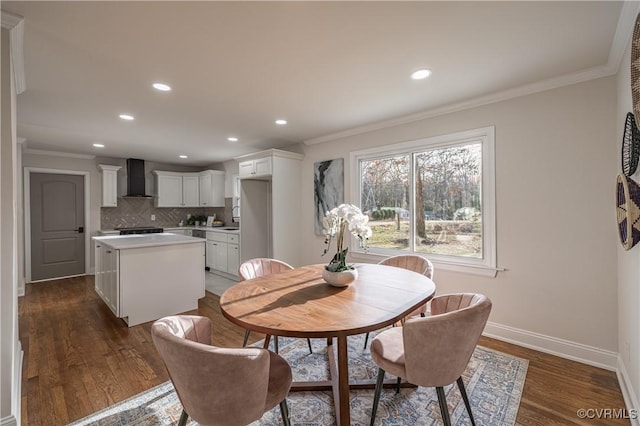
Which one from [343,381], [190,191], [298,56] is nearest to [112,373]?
[343,381]

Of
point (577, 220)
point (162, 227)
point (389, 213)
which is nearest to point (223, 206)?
point (162, 227)

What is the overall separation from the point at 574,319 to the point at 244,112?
3.77m

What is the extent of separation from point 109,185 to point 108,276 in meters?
3.15

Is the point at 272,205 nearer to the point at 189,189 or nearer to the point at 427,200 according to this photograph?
the point at 427,200

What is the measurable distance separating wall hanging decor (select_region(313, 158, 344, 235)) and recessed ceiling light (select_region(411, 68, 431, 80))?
181 cm

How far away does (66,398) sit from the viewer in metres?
1.95

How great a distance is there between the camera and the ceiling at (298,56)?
5.21ft

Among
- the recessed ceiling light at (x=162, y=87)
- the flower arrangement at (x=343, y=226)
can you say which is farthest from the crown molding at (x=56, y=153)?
the flower arrangement at (x=343, y=226)

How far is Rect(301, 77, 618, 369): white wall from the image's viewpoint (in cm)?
225

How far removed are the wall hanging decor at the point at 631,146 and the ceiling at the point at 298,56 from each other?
0.58 metres

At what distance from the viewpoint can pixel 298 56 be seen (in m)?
2.04

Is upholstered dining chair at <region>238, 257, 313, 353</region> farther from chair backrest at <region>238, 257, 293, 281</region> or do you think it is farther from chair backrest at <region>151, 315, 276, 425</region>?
chair backrest at <region>151, 315, 276, 425</region>

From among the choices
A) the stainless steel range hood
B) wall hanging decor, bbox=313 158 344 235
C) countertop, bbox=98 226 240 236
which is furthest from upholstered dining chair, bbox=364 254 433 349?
→ the stainless steel range hood

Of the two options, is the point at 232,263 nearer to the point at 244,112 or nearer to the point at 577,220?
the point at 244,112
